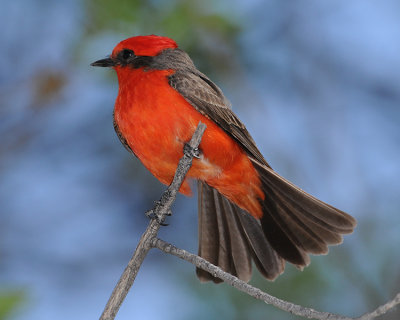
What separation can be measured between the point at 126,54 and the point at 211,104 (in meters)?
0.58

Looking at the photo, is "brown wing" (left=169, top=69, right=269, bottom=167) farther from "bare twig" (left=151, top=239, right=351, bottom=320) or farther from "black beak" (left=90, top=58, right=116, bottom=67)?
"bare twig" (left=151, top=239, right=351, bottom=320)

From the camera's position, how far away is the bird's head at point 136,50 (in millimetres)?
3768

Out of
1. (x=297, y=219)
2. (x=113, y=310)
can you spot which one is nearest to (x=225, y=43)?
(x=297, y=219)

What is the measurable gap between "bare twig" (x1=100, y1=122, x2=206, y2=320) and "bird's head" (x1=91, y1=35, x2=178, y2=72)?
0.77m

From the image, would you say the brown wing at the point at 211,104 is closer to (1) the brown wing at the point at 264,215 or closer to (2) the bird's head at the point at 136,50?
(1) the brown wing at the point at 264,215

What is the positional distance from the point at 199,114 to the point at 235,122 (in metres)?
0.26

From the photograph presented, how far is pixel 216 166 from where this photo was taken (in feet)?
12.2

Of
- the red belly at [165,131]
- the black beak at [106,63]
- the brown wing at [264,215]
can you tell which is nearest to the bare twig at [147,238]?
→ the red belly at [165,131]

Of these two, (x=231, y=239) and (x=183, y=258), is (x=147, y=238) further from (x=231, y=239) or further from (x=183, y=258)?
(x=231, y=239)

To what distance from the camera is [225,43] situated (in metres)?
4.89

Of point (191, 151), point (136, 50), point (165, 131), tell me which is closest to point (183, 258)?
point (191, 151)

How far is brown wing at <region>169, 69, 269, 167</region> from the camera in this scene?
3.63m

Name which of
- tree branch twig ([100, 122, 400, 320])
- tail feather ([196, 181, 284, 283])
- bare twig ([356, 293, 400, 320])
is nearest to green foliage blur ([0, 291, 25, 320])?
tree branch twig ([100, 122, 400, 320])

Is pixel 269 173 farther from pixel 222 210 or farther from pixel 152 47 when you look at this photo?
pixel 152 47
